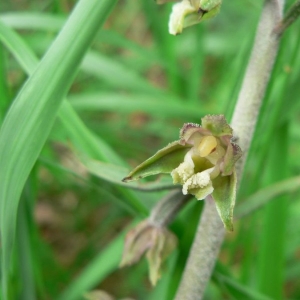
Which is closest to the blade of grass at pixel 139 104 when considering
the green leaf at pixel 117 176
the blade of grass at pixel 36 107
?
the green leaf at pixel 117 176

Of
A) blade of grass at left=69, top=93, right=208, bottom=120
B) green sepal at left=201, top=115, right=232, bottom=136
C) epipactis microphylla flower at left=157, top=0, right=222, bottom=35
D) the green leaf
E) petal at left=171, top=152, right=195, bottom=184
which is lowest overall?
blade of grass at left=69, top=93, right=208, bottom=120

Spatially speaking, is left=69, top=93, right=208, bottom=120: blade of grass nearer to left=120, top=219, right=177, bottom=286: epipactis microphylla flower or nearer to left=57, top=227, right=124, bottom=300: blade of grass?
left=57, top=227, right=124, bottom=300: blade of grass

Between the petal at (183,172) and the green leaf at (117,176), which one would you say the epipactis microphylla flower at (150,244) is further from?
the petal at (183,172)

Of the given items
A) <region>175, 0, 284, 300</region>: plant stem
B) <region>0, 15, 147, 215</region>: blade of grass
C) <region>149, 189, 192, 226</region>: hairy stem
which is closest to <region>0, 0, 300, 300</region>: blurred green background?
<region>0, 15, 147, 215</region>: blade of grass

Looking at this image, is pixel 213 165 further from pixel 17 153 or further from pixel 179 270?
pixel 179 270

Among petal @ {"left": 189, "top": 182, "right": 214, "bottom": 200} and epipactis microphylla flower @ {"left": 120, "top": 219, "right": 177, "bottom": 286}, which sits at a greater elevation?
petal @ {"left": 189, "top": 182, "right": 214, "bottom": 200}

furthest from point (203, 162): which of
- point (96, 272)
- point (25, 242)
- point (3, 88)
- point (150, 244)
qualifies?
point (96, 272)

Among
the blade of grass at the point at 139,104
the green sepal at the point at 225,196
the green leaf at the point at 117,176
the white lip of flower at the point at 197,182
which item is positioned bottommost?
the blade of grass at the point at 139,104
